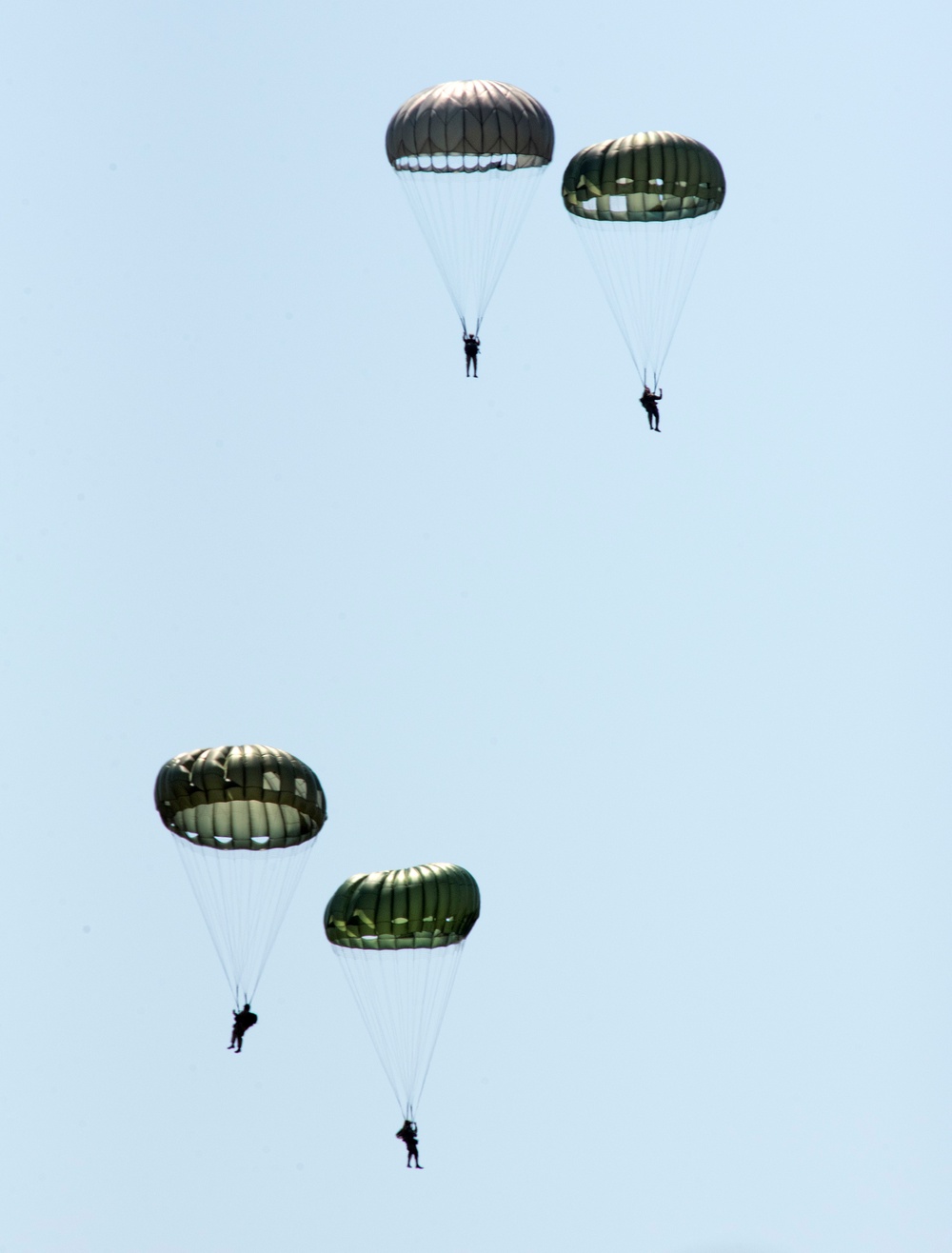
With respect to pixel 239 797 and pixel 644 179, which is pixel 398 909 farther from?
pixel 644 179

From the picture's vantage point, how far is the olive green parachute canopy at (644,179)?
54656mm

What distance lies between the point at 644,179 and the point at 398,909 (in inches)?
443

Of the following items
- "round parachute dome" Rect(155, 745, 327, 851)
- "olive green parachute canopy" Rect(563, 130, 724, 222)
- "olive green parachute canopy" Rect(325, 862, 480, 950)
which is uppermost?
"olive green parachute canopy" Rect(563, 130, 724, 222)

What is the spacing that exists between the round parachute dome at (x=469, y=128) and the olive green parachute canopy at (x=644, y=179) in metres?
0.73

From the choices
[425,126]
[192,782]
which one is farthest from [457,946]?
[425,126]

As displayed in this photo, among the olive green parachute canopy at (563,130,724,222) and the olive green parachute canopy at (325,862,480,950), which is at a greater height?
the olive green parachute canopy at (563,130,724,222)

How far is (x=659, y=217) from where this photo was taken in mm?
55312

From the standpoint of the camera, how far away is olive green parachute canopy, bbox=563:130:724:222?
54656mm

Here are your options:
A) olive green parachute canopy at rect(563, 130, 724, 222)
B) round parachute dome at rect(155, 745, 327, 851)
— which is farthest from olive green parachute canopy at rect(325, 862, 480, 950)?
olive green parachute canopy at rect(563, 130, 724, 222)

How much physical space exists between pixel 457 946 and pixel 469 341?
9.14 metres

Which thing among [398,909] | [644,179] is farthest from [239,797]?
[644,179]

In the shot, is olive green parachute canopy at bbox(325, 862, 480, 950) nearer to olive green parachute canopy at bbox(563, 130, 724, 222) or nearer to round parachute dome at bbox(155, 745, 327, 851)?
round parachute dome at bbox(155, 745, 327, 851)

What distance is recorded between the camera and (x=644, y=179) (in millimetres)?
54562

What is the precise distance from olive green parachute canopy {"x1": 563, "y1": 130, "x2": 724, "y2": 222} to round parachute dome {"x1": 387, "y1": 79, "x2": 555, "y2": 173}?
0.73 meters
